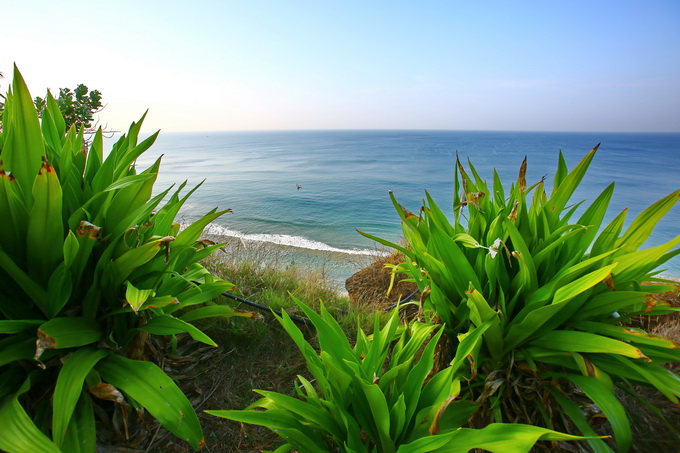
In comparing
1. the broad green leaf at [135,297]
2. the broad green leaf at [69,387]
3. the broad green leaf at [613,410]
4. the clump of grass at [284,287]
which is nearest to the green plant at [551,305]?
the broad green leaf at [613,410]

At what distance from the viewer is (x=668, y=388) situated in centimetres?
150

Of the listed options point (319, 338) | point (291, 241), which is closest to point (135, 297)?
point (319, 338)

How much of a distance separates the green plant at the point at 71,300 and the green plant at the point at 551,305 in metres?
1.32

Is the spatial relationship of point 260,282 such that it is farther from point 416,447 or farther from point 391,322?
point 416,447

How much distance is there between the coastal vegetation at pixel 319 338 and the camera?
139 centimetres

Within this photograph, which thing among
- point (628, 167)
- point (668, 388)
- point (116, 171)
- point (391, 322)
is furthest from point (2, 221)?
point (628, 167)

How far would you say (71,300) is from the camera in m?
1.65

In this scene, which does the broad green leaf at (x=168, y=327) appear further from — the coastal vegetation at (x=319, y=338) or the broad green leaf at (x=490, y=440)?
the broad green leaf at (x=490, y=440)

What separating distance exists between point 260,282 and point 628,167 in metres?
53.0

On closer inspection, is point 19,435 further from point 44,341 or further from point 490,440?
point 490,440

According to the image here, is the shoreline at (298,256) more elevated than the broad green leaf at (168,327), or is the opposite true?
the broad green leaf at (168,327)

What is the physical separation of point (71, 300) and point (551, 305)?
2.22 meters

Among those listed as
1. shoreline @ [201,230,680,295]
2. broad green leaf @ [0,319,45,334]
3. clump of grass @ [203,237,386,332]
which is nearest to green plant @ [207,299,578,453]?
broad green leaf @ [0,319,45,334]

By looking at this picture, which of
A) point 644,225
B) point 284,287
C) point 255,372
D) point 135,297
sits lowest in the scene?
point 255,372
